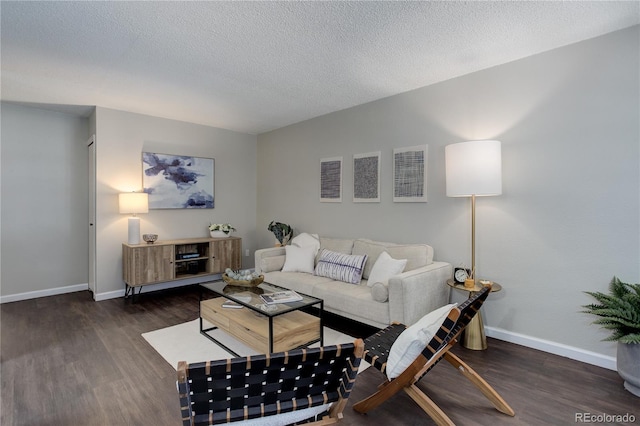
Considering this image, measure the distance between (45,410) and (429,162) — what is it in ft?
12.3

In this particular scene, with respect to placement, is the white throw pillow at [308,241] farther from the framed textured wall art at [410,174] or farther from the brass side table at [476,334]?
the brass side table at [476,334]

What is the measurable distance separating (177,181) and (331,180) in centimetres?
241

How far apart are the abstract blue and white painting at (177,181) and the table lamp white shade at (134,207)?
327 millimetres

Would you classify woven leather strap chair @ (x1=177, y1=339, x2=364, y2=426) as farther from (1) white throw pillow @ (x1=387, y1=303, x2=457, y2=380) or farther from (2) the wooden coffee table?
(2) the wooden coffee table

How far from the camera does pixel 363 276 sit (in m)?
3.71

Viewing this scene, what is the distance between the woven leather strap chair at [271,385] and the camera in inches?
42.4

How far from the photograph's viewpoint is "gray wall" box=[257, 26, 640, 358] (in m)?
2.47

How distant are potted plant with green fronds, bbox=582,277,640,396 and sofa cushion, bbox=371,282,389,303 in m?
1.49

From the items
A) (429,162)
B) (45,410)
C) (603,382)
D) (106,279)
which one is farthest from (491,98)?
(106,279)

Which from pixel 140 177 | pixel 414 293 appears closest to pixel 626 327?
pixel 414 293

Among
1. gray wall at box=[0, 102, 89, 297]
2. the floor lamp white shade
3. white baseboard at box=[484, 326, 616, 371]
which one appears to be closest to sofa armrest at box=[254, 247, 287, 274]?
the floor lamp white shade

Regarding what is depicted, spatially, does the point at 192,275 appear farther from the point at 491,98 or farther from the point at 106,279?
the point at 491,98

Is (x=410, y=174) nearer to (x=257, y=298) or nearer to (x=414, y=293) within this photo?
(x=414, y=293)

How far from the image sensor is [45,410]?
6.57ft
